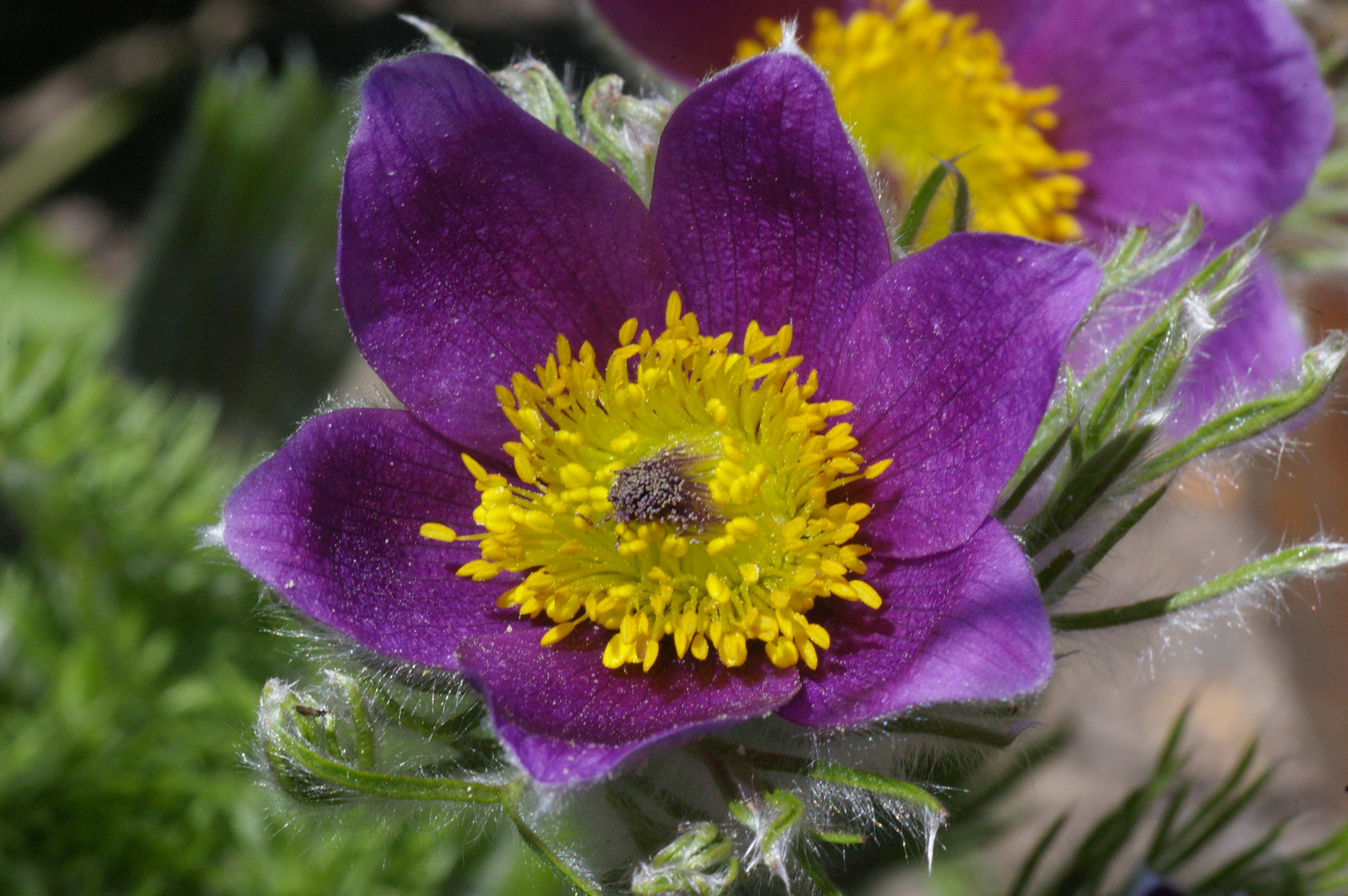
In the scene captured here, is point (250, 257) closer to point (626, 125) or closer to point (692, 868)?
point (626, 125)

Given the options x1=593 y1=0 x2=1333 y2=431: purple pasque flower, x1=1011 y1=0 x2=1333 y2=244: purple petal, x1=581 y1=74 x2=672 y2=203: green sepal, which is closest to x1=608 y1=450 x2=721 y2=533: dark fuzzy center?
x1=581 y1=74 x2=672 y2=203: green sepal

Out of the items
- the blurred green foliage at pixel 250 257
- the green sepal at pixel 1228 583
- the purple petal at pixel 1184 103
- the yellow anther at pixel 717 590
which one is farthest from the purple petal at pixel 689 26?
the green sepal at pixel 1228 583

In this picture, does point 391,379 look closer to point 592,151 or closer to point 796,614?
point 592,151

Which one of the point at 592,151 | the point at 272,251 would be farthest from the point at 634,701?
the point at 272,251

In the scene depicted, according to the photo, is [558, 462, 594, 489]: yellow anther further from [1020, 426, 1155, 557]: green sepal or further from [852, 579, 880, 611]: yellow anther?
[1020, 426, 1155, 557]: green sepal

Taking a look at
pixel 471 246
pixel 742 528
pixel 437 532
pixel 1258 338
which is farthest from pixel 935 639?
pixel 1258 338

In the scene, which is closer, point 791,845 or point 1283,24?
point 791,845
